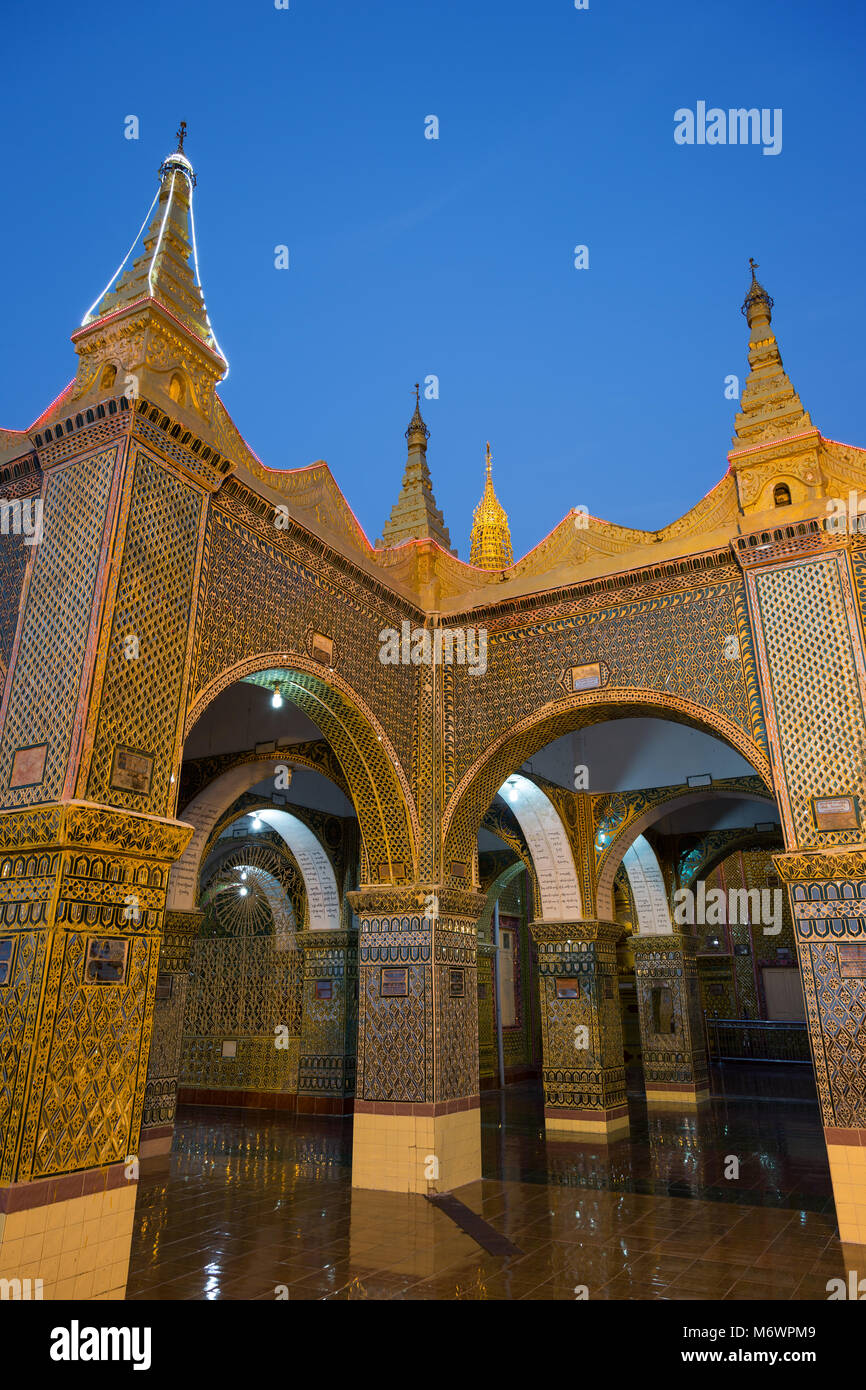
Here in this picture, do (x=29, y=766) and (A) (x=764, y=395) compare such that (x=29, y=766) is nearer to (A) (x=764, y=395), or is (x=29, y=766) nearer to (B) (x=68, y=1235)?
(B) (x=68, y=1235)

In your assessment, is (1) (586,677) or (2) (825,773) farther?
(1) (586,677)

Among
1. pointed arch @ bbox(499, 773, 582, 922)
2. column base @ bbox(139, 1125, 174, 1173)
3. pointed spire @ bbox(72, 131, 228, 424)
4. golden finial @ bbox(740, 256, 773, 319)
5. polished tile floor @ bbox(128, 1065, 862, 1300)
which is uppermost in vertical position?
golden finial @ bbox(740, 256, 773, 319)

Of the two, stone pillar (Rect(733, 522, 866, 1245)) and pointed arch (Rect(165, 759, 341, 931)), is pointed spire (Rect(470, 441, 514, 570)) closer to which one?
pointed arch (Rect(165, 759, 341, 931))

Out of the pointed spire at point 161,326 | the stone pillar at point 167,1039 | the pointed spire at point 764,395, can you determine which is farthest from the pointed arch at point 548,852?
the pointed spire at point 161,326

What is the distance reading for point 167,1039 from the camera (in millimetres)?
8234

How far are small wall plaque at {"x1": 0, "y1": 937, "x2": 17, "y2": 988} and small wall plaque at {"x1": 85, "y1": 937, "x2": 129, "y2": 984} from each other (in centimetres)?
31

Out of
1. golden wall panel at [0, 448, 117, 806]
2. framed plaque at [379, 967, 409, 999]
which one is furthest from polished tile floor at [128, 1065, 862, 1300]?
golden wall panel at [0, 448, 117, 806]

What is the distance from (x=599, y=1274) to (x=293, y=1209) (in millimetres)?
2342

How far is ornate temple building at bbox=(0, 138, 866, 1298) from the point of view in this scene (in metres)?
3.96

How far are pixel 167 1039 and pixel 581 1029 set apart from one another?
4219mm

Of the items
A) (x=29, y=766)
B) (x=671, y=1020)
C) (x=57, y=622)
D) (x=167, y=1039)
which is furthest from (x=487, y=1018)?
(x=57, y=622)

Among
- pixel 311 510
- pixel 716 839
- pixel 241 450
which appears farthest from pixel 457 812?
pixel 716 839

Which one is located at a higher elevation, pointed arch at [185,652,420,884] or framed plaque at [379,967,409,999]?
pointed arch at [185,652,420,884]
